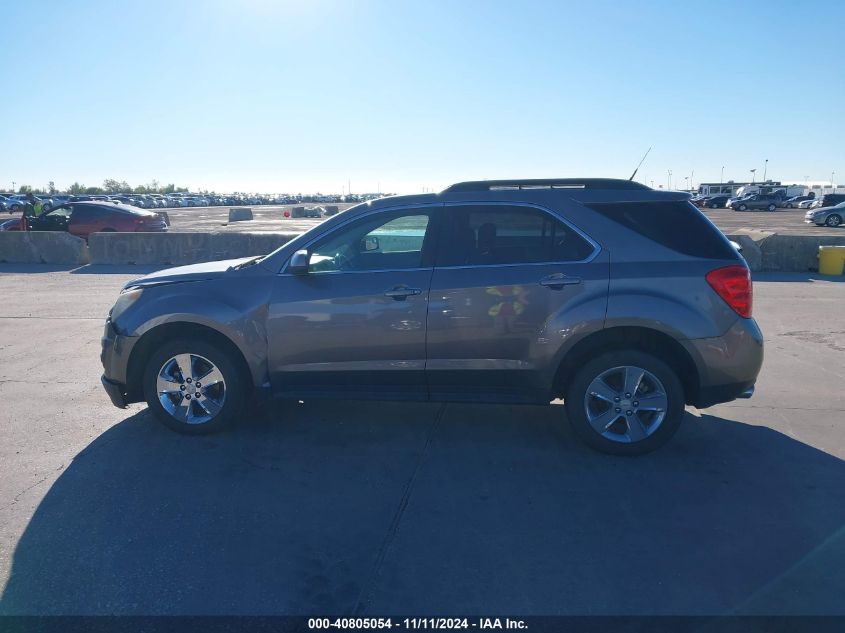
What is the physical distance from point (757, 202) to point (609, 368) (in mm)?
61130

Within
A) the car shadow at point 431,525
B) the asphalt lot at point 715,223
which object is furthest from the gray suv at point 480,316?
the asphalt lot at point 715,223

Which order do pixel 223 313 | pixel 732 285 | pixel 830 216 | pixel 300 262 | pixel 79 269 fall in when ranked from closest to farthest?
1. pixel 732 285
2. pixel 300 262
3. pixel 223 313
4. pixel 79 269
5. pixel 830 216

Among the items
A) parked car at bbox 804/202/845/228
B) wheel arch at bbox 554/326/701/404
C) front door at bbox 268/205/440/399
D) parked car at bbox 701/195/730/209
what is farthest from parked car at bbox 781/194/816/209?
front door at bbox 268/205/440/399

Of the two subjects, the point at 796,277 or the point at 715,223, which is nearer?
the point at 796,277

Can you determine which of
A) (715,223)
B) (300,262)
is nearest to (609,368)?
(300,262)

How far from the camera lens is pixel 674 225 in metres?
4.70

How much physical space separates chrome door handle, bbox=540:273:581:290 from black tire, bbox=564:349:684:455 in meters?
0.58

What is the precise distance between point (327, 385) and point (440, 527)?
160 cm

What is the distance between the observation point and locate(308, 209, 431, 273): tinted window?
4.98m

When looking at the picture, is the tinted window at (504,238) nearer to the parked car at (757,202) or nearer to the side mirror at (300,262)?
the side mirror at (300,262)

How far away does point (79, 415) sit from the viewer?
5.64 metres

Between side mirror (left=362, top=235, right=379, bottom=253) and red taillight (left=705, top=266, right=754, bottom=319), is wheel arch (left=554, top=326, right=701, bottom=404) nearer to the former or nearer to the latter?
red taillight (left=705, top=266, right=754, bottom=319)

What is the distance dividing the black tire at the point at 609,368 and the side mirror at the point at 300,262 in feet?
7.06

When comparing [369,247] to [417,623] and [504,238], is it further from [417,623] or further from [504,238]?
[417,623]
